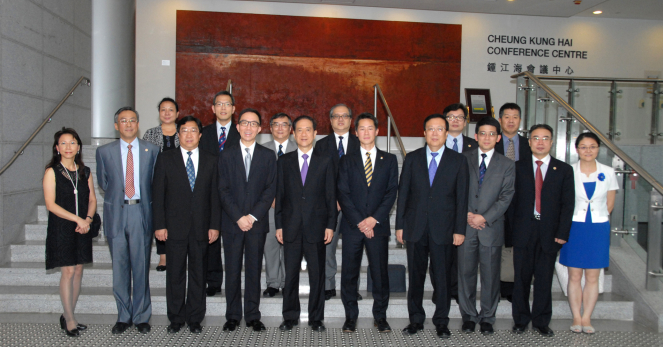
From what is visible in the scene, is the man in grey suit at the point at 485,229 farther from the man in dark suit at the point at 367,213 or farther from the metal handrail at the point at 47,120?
the metal handrail at the point at 47,120

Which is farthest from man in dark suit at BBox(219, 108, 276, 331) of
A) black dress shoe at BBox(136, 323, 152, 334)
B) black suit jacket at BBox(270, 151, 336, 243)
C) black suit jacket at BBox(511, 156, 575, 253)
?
black suit jacket at BBox(511, 156, 575, 253)

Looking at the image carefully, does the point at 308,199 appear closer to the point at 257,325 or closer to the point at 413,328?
the point at 257,325

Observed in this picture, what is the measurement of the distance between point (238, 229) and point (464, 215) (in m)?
1.70

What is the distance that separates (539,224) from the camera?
340 centimetres

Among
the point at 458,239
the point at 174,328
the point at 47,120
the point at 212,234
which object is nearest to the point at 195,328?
the point at 174,328

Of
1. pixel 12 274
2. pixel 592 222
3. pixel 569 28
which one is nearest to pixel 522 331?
pixel 592 222

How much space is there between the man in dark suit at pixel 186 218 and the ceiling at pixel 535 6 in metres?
5.43

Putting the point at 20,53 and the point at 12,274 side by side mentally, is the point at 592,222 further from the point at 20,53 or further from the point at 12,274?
the point at 20,53

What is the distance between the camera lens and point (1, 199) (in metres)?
4.32

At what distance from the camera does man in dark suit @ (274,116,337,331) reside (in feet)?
10.9

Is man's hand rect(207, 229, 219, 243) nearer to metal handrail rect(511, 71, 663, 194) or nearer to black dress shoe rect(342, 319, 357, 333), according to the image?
black dress shoe rect(342, 319, 357, 333)

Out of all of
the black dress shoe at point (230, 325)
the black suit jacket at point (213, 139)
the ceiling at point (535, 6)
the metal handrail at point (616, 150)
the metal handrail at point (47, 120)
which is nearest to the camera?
the black dress shoe at point (230, 325)

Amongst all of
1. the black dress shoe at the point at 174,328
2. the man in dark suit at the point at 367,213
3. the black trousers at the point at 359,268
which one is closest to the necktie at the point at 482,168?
the man in dark suit at the point at 367,213

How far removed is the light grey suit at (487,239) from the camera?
338cm
